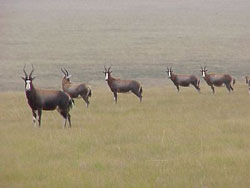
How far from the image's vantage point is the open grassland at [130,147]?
38.4 feet

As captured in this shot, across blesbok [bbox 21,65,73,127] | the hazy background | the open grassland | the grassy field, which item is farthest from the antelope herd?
the hazy background

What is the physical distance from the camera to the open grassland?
11.7 m

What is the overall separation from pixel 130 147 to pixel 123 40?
168 ft

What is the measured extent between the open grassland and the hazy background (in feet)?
52.0

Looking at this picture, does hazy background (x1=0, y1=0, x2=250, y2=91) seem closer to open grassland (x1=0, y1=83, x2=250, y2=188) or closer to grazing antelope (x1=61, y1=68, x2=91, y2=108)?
grazing antelope (x1=61, y1=68, x2=91, y2=108)

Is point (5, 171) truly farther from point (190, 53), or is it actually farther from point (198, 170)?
point (190, 53)

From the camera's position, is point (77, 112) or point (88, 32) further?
point (88, 32)

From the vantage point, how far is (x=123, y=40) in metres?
65.6

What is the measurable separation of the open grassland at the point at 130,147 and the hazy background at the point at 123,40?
1584 cm

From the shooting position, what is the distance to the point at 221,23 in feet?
270

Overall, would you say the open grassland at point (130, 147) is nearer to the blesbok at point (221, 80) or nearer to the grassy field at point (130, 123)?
the grassy field at point (130, 123)

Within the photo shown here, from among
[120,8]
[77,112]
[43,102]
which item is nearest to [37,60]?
[77,112]

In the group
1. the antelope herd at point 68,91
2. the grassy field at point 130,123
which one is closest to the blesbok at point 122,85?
the antelope herd at point 68,91

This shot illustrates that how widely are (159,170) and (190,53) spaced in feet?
145
